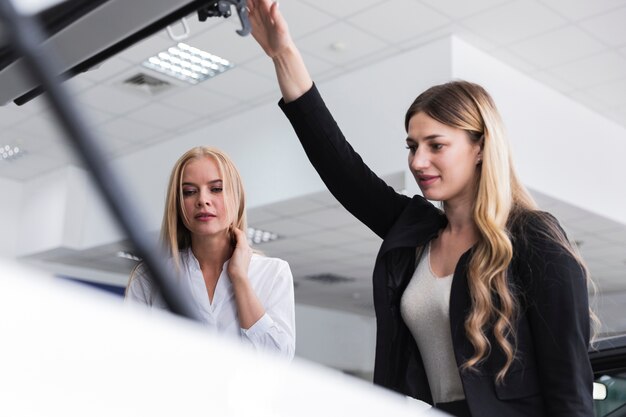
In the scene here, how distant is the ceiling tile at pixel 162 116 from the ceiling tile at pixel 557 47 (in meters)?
2.71

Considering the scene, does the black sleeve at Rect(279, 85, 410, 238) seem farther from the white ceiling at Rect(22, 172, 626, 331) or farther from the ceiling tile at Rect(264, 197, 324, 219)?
the ceiling tile at Rect(264, 197, 324, 219)

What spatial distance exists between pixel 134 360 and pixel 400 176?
5.18m

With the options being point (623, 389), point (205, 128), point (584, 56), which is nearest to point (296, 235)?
point (205, 128)

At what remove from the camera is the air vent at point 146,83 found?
5.79m

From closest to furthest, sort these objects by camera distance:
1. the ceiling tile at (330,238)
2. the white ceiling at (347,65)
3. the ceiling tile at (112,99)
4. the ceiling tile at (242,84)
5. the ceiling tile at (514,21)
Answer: the ceiling tile at (514,21) → the white ceiling at (347,65) → the ceiling tile at (242,84) → the ceiling tile at (112,99) → the ceiling tile at (330,238)

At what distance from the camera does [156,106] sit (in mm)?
6359

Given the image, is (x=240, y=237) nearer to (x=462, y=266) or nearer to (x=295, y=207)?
(x=462, y=266)

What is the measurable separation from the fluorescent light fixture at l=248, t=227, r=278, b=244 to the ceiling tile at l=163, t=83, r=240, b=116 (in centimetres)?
144

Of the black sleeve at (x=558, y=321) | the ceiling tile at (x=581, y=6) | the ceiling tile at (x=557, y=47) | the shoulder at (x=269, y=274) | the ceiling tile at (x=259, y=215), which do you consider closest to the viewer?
the black sleeve at (x=558, y=321)

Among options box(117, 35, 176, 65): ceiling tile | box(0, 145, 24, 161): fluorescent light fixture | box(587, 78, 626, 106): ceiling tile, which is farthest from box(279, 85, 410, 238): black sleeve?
box(0, 145, 24, 161): fluorescent light fixture

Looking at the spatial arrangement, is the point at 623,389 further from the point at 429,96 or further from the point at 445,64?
the point at 445,64

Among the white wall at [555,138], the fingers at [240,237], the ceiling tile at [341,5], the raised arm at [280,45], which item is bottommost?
the fingers at [240,237]

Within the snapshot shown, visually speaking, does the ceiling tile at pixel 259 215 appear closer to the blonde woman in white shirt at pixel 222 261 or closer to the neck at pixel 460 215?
the blonde woman in white shirt at pixel 222 261

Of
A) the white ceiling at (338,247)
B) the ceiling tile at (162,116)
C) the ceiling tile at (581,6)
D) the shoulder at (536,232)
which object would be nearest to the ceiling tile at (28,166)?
the white ceiling at (338,247)
